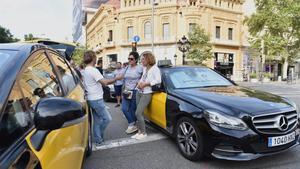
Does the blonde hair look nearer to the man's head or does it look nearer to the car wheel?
the man's head

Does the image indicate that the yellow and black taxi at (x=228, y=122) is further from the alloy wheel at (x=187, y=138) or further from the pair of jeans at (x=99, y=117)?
the pair of jeans at (x=99, y=117)

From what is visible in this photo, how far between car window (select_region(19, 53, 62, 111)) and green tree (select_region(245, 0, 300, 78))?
136 feet

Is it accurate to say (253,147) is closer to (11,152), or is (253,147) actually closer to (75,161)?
(75,161)

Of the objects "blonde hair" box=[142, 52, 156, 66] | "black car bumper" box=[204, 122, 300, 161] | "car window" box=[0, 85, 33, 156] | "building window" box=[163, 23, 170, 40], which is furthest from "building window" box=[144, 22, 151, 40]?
"car window" box=[0, 85, 33, 156]

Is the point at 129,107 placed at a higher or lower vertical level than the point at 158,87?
lower

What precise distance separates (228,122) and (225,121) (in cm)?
4

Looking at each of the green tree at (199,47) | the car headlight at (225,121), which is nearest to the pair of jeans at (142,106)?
the car headlight at (225,121)

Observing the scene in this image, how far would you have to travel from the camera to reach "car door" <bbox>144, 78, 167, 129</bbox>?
5.52 m

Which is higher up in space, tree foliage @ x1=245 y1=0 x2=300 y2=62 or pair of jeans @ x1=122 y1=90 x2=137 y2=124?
tree foliage @ x1=245 y1=0 x2=300 y2=62

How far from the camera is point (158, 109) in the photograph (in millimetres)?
5770

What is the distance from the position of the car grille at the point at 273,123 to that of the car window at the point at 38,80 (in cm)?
255

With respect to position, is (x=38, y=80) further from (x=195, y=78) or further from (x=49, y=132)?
(x=195, y=78)

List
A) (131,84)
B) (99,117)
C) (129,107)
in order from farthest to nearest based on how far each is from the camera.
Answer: (129,107), (131,84), (99,117)

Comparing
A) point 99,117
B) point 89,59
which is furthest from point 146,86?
point 89,59
